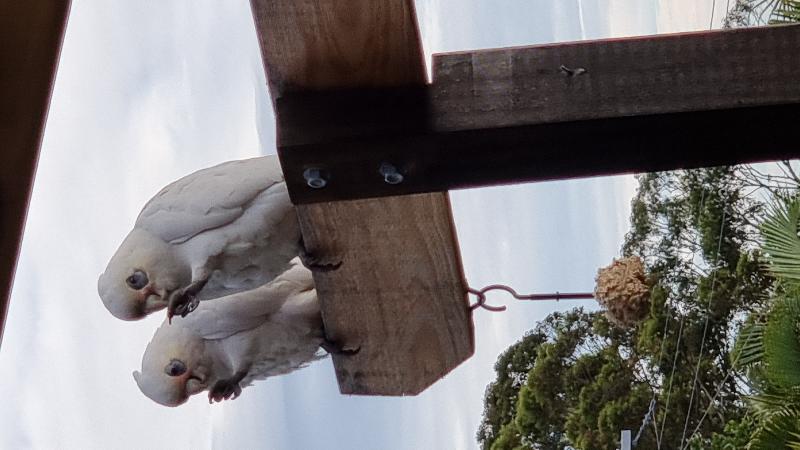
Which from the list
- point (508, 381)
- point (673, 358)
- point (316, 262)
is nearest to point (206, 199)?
point (316, 262)

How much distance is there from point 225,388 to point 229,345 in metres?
0.06

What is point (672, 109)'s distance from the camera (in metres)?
0.74

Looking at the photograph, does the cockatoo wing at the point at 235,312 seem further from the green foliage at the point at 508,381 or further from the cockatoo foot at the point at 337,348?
the green foliage at the point at 508,381

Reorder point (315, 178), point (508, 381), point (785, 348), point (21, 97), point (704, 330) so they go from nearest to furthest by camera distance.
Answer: point (21, 97) → point (315, 178) → point (785, 348) → point (704, 330) → point (508, 381)

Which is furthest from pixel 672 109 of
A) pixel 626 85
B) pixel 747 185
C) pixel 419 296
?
pixel 747 185

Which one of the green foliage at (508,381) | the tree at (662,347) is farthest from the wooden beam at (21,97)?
the green foliage at (508,381)

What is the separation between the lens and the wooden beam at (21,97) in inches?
27.3

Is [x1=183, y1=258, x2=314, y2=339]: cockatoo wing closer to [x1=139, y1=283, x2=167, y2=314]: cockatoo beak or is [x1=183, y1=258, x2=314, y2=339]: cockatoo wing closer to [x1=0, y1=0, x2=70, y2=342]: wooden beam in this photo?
[x1=139, y1=283, x2=167, y2=314]: cockatoo beak

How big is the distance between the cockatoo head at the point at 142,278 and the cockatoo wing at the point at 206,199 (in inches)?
0.8

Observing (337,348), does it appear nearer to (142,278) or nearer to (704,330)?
(142,278)

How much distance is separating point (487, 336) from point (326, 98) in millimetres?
3764

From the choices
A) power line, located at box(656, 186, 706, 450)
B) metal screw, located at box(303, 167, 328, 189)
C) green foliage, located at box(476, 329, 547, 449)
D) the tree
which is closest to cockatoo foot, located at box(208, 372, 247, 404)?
metal screw, located at box(303, 167, 328, 189)

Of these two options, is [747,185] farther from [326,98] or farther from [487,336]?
[326,98]

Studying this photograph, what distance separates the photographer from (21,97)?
0.70 meters
